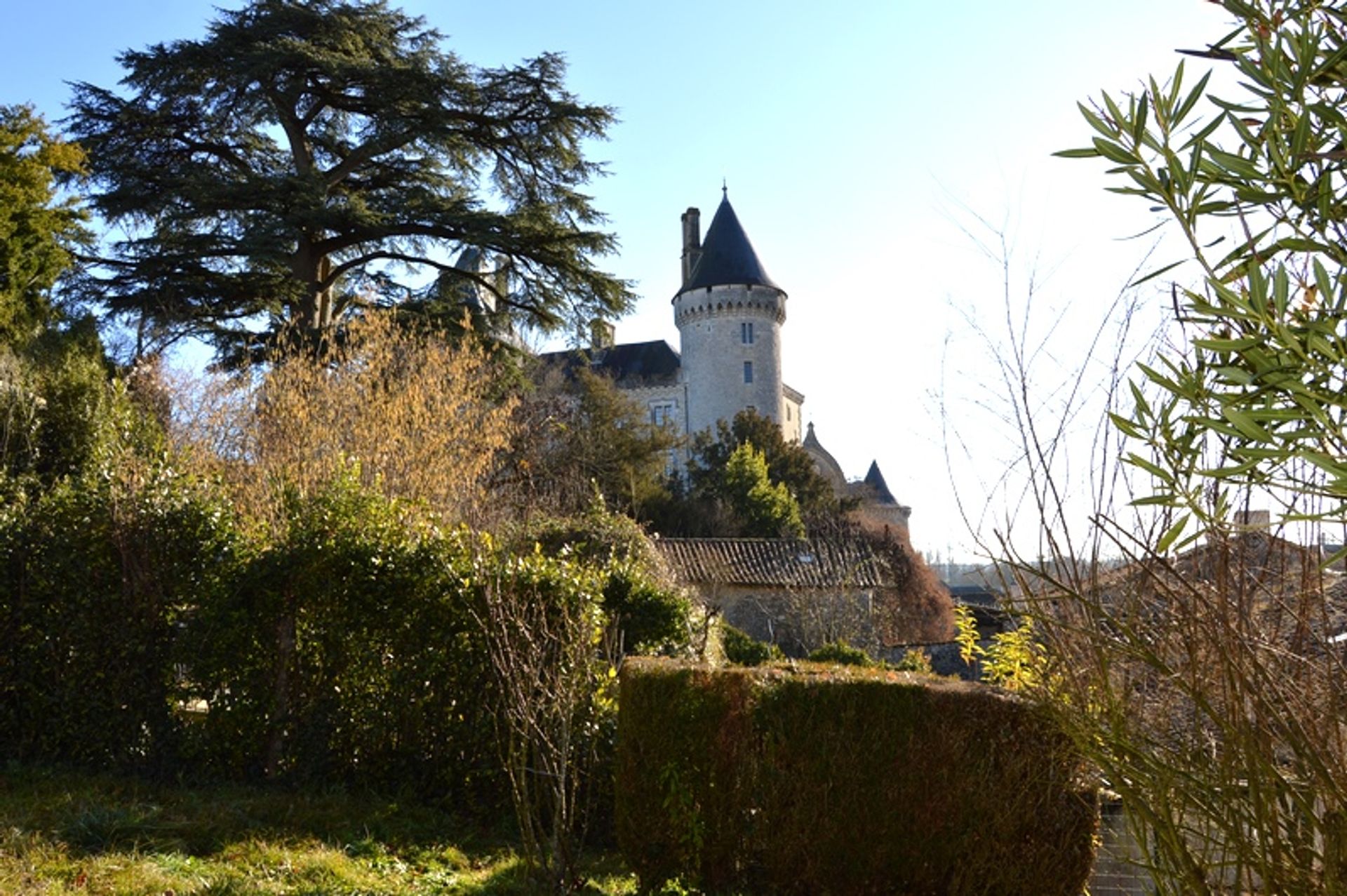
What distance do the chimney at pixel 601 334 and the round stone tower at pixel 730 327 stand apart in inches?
1335

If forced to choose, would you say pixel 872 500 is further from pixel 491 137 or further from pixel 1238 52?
pixel 1238 52

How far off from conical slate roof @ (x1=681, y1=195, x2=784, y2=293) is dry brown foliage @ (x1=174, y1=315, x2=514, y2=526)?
37.3m

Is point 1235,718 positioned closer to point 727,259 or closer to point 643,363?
point 727,259

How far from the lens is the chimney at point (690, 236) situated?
56.2m

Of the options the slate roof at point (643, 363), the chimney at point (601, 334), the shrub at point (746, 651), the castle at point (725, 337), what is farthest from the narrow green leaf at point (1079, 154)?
the slate roof at point (643, 363)

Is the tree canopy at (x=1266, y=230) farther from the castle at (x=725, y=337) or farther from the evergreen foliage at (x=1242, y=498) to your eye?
the castle at (x=725, y=337)

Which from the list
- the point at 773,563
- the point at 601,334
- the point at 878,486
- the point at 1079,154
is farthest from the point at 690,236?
the point at 1079,154

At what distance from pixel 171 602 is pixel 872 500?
5462 centimetres

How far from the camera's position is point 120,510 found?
7.72 m

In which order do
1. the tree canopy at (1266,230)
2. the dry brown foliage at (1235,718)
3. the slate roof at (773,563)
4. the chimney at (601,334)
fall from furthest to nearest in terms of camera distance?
the slate roof at (773,563)
the chimney at (601,334)
the dry brown foliage at (1235,718)
the tree canopy at (1266,230)

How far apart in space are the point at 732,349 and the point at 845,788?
155 ft

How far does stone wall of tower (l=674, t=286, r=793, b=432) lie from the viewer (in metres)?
52.3

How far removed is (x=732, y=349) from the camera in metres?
52.5

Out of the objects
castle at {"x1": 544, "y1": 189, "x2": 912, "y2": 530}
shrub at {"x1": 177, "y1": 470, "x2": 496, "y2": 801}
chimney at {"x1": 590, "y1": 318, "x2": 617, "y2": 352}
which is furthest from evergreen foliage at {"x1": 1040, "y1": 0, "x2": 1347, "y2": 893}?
castle at {"x1": 544, "y1": 189, "x2": 912, "y2": 530}
